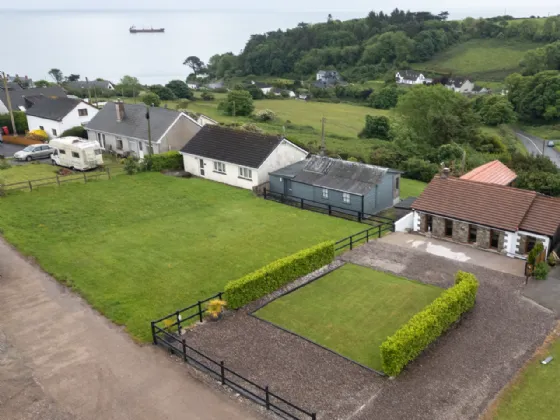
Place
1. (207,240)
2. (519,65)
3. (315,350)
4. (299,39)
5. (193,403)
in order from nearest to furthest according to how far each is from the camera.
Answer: (193,403) → (315,350) → (207,240) → (519,65) → (299,39)

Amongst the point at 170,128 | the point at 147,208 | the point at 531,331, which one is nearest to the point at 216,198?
the point at 147,208

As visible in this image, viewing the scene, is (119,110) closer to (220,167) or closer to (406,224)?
(220,167)

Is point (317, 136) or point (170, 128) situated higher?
point (170, 128)

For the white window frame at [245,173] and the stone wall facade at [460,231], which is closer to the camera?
the stone wall facade at [460,231]

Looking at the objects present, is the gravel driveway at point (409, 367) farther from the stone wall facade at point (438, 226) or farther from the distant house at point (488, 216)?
the stone wall facade at point (438, 226)

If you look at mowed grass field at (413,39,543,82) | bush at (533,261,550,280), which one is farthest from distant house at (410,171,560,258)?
mowed grass field at (413,39,543,82)

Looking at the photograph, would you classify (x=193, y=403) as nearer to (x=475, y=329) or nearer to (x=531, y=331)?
(x=475, y=329)

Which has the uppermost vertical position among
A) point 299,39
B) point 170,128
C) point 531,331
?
point 299,39

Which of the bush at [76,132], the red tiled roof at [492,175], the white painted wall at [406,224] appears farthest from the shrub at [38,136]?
the red tiled roof at [492,175]
